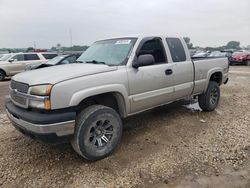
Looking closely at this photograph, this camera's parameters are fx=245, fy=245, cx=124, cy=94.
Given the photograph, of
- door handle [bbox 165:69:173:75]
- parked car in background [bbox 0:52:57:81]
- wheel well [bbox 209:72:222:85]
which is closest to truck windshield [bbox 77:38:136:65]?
door handle [bbox 165:69:173:75]

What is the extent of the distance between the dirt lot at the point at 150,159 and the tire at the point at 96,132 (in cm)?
18

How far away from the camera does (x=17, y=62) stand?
1513 centimetres

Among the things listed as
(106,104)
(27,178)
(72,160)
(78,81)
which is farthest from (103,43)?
(27,178)

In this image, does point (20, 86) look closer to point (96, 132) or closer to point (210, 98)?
point (96, 132)

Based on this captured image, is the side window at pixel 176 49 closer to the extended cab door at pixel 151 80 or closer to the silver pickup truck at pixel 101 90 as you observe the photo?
the silver pickup truck at pixel 101 90

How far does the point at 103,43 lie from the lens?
16.1ft

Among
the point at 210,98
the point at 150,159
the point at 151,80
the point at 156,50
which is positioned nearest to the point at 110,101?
the point at 151,80

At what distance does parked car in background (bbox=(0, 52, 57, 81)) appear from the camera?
48.3 ft

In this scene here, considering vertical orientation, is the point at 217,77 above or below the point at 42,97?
below

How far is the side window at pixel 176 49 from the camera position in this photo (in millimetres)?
4906

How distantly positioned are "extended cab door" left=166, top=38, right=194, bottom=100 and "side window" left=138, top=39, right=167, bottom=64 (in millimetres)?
213

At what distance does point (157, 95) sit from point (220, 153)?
1.42 m

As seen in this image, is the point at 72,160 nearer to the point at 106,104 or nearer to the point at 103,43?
the point at 106,104

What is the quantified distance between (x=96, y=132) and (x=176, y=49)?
254 cm
